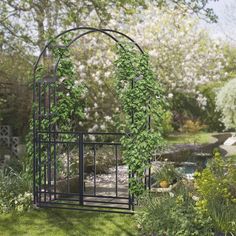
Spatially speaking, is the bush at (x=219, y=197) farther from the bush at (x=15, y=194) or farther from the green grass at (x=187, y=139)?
the green grass at (x=187, y=139)

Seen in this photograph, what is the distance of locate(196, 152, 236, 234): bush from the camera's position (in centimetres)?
451

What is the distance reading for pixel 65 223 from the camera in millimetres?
5688

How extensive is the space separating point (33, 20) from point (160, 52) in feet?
17.8

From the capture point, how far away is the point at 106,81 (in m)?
12.4

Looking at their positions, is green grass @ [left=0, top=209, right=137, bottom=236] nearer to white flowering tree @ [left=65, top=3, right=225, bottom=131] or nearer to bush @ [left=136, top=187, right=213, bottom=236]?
bush @ [left=136, top=187, right=213, bottom=236]

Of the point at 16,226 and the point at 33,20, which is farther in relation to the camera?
the point at 33,20

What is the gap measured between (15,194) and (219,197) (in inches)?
119

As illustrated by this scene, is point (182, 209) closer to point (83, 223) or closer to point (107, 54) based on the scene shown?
point (83, 223)

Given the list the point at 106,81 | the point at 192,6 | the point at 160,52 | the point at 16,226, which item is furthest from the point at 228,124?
the point at 16,226

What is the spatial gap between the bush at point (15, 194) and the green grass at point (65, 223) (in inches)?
6.8

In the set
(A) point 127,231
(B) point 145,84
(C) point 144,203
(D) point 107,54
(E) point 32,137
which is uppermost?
(D) point 107,54

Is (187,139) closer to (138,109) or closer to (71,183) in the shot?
(71,183)

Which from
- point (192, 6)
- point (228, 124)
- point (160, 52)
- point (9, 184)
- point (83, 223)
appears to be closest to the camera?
point (83, 223)

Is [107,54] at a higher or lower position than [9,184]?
higher
